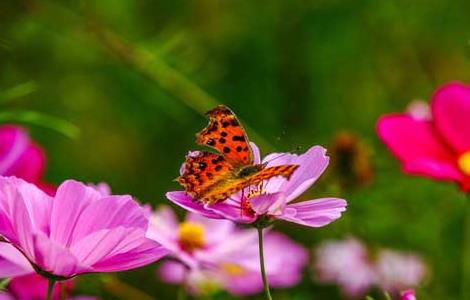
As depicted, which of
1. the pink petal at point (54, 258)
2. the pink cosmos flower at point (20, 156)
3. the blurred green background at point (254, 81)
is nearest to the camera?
the pink petal at point (54, 258)

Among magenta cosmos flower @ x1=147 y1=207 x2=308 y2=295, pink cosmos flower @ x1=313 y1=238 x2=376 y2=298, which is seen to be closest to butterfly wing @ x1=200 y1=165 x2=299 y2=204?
magenta cosmos flower @ x1=147 y1=207 x2=308 y2=295

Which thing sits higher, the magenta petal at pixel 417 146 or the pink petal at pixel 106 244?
the magenta petal at pixel 417 146

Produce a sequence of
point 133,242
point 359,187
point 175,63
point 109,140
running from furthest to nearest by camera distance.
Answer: point 109,140, point 175,63, point 359,187, point 133,242

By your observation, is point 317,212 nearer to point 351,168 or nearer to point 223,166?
point 223,166

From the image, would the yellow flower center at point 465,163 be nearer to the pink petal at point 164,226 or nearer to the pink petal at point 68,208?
the pink petal at point 164,226

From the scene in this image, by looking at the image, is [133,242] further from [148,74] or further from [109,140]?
[109,140]

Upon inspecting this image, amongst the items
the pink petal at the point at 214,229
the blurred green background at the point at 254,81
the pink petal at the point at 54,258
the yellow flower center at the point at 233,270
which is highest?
the blurred green background at the point at 254,81

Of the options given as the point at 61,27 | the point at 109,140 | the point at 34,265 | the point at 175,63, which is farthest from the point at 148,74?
the point at 109,140

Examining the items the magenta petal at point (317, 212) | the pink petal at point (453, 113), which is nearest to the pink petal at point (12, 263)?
the magenta petal at point (317, 212)

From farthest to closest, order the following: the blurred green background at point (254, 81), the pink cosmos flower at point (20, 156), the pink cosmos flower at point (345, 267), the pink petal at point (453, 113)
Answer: the blurred green background at point (254, 81) → the pink cosmos flower at point (345, 267) → the pink petal at point (453, 113) → the pink cosmos flower at point (20, 156)
